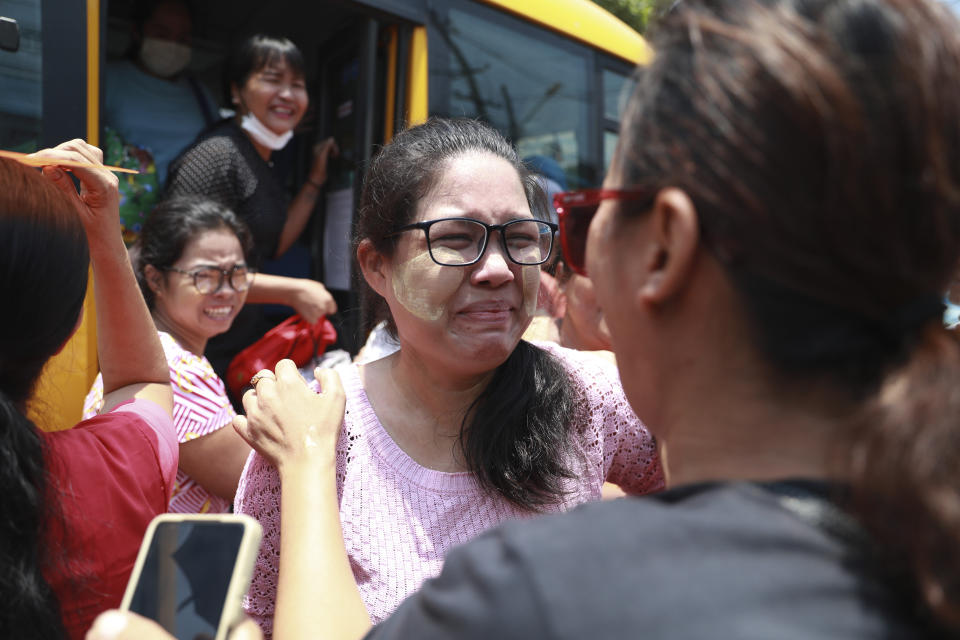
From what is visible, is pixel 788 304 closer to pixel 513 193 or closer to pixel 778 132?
pixel 778 132

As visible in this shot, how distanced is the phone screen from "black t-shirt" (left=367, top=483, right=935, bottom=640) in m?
0.31

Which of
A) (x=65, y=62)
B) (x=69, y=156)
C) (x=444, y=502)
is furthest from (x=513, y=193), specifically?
(x=65, y=62)

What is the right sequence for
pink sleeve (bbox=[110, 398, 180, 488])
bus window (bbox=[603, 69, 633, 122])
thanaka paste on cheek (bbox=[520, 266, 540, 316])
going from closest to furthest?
pink sleeve (bbox=[110, 398, 180, 488]), thanaka paste on cheek (bbox=[520, 266, 540, 316]), bus window (bbox=[603, 69, 633, 122])

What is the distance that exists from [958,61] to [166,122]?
3.81 m

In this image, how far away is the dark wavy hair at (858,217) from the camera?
2.31 feet

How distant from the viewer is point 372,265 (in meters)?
1.99

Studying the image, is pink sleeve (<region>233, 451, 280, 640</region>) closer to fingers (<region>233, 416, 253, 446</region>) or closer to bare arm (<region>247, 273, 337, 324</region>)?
fingers (<region>233, 416, 253, 446</region>)

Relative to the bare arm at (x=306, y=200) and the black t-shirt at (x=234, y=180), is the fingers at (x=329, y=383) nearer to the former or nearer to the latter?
the black t-shirt at (x=234, y=180)

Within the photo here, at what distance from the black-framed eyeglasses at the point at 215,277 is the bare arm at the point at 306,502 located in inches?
57.7

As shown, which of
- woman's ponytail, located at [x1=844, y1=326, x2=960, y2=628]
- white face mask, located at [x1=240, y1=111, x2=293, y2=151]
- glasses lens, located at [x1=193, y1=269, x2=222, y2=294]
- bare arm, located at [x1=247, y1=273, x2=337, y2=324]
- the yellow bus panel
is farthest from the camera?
the yellow bus panel

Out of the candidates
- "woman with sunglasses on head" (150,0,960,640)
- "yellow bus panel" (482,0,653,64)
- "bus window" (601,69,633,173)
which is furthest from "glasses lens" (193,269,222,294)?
"bus window" (601,69,633,173)

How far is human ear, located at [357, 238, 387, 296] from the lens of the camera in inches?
77.1

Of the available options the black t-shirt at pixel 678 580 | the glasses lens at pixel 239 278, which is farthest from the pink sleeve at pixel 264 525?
the glasses lens at pixel 239 278

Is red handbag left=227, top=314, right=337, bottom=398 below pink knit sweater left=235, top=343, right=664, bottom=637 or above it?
below
